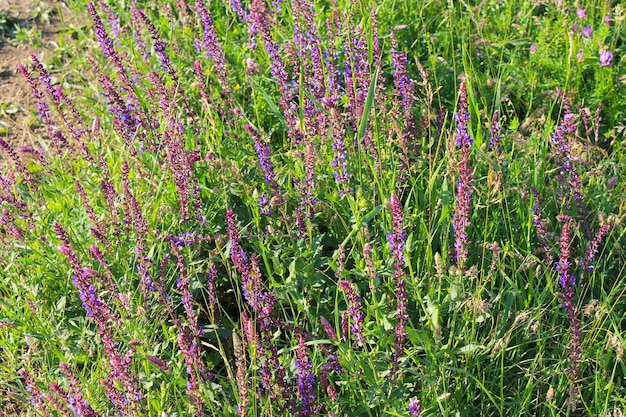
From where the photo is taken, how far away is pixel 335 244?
3.21 meters

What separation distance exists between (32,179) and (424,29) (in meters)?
2.17

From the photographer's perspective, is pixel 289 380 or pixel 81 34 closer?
pixel 289 380

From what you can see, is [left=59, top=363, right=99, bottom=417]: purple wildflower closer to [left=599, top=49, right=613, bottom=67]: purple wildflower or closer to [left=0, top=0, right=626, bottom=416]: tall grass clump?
[left=0, top=0, right=626, bottom=416]: tall grass clump

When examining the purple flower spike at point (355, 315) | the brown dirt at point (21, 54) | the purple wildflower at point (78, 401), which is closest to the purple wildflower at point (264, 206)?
the purple flower spike at point (355, 315)

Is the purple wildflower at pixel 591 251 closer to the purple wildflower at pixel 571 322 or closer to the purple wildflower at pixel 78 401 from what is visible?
the purple wildflower at pixel 571 322

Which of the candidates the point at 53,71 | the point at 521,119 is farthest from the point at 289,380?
the point at 53,71

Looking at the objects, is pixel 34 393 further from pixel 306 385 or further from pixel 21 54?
pixel 21 54

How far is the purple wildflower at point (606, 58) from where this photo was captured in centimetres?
377

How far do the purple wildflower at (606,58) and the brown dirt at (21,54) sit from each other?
316cm

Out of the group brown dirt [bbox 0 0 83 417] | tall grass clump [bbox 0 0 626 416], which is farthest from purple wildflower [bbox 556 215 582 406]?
brown dirt [bbox 0 0 83 417]

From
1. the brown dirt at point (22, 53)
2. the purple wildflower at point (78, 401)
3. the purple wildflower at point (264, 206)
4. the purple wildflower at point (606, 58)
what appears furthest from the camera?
the brown dirt at point (22, 53)

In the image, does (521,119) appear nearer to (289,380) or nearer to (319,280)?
(319,280)

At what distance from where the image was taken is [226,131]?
3514 millimetres

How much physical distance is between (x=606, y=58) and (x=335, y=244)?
5.71 feet
